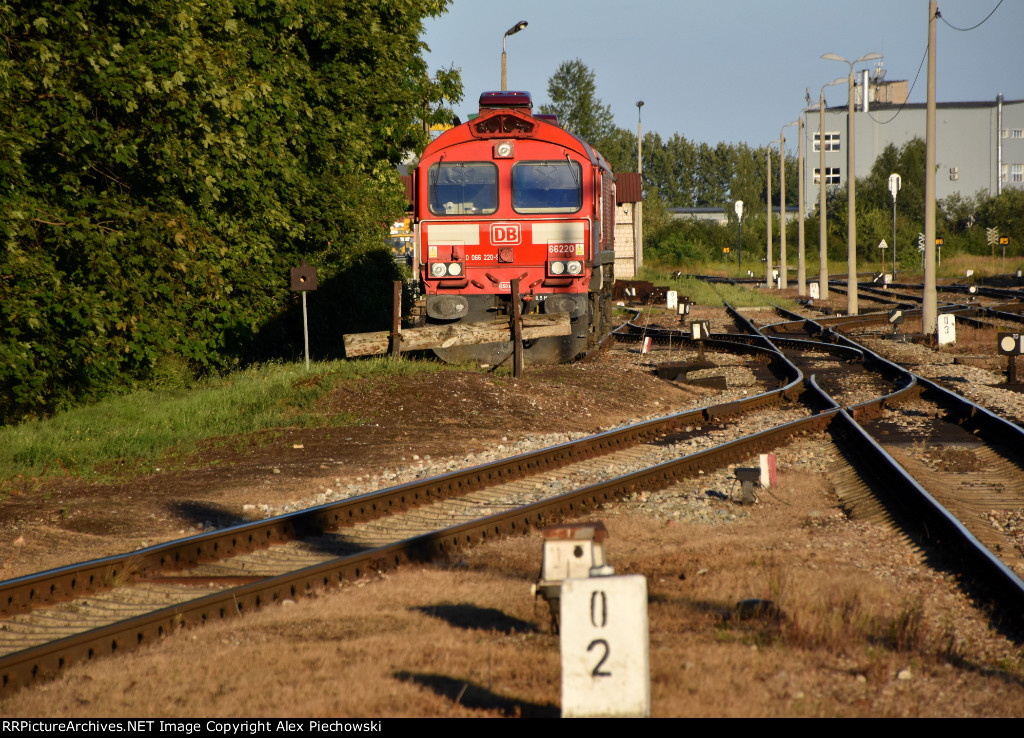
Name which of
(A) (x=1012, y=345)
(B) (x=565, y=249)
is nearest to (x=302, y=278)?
(B) (x=565, y=249)

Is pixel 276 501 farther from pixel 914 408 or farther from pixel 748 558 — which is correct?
pixel 914 408

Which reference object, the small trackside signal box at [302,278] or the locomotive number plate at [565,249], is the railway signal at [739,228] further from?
the small trackside signal box at [302,278]

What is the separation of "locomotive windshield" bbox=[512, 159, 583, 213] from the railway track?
560 centimetres

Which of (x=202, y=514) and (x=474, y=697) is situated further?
Result: (x=202, y=514)

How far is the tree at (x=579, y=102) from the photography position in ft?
324

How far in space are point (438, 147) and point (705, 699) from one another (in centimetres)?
1499

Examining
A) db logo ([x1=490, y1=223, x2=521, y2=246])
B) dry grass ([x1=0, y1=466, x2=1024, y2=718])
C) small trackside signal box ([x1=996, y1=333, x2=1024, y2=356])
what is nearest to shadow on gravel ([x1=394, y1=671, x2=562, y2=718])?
dry grass ([x1=0, y1=466, x2=1024, y2=718])

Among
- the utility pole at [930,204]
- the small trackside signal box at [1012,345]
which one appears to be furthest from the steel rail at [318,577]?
the utility pole at [930,204]

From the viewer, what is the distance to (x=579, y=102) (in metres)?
99.0

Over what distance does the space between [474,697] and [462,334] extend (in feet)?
41.1

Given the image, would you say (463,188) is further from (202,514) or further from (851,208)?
(851,208)

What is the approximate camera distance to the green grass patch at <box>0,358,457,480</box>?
447 inches

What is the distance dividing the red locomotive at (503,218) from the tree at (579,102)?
82.2 metres

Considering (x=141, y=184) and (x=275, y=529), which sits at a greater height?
(x=141, y=184)
